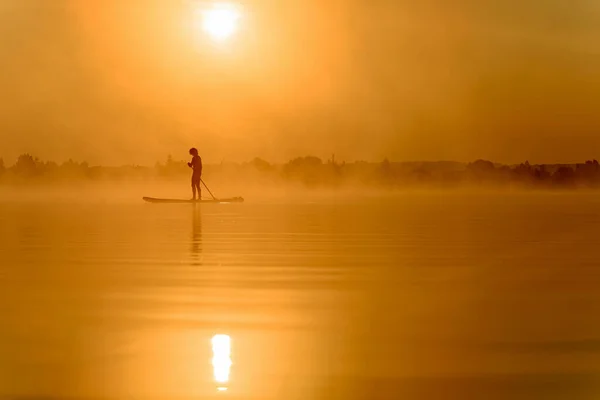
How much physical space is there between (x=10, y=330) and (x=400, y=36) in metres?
10.9

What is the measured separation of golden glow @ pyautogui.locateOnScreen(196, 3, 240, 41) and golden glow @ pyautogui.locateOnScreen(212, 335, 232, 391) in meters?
10.2

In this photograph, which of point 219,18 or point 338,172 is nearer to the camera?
point 219,18

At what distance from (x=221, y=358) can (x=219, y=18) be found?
1041 centimetres

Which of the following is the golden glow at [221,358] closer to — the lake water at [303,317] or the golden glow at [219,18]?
the lake water at [303,317]

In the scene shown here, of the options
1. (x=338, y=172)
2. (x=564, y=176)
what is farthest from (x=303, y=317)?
(x=564, y=176)

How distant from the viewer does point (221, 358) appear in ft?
6.65

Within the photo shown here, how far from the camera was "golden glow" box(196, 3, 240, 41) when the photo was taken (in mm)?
11875

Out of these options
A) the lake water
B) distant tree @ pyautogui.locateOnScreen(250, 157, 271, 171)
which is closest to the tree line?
distant tree @ pyautogui.locateOnScreen(250, 157, 271, 171)

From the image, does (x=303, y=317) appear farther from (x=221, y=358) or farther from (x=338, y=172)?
(x=338, y=172)

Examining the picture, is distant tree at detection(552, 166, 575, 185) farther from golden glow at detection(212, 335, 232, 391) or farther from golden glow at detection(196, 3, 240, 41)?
golden glow at detection(212, 335, 232, 391)

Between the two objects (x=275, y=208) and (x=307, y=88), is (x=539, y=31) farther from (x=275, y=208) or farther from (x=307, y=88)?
(x=275, y=208)

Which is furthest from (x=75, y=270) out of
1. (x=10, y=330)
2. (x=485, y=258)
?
(x=485, y=258)

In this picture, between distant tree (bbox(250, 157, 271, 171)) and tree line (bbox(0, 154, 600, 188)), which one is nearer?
tree line (bbox(0, 154, 600, 188))

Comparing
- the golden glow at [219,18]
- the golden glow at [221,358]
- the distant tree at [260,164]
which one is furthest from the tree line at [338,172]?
the golden glow at [221,358]
